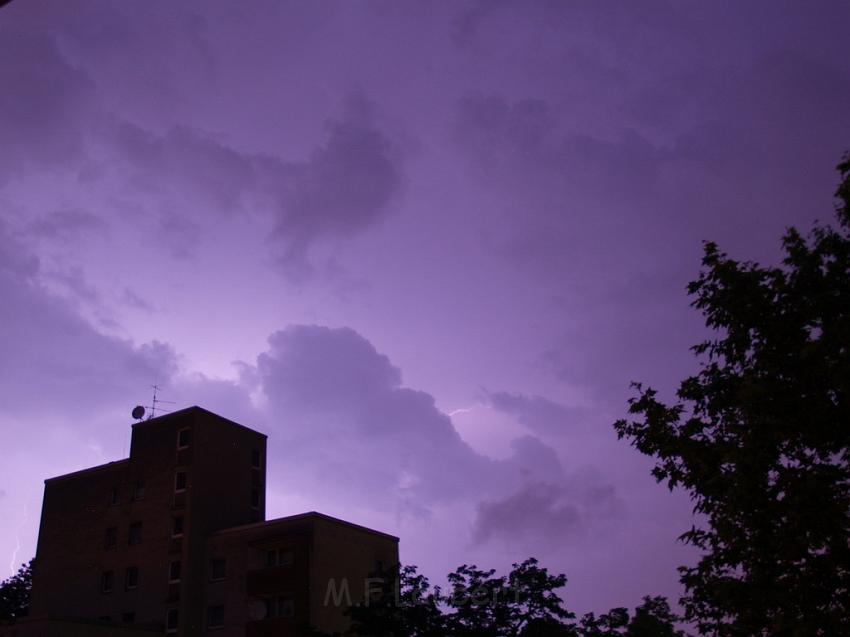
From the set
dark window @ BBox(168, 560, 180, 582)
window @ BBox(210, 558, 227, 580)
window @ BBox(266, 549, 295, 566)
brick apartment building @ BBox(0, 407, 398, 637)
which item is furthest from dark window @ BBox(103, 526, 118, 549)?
window @ BBox(266, 549, 295, 566)

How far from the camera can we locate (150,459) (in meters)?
56.7

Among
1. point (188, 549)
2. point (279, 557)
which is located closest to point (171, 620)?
point (188, 549)

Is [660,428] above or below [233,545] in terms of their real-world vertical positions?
below

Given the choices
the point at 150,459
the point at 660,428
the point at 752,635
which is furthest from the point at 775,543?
the point at 150,459

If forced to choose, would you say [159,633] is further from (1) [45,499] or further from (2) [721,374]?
(2) [721,374]

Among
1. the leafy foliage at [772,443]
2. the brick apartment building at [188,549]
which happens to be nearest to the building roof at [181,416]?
the brick apartment building at [188,549]

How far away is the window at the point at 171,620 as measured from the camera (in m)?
50.4

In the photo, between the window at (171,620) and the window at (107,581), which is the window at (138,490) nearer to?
the window at (107,581)

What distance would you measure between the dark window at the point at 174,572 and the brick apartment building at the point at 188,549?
8 centimetres

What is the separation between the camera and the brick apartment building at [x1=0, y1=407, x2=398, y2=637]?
1861 inches

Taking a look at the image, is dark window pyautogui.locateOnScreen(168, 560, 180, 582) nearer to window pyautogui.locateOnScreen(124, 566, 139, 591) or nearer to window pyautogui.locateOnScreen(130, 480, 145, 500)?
window pyautogui.locateOnScreen(124, 566, 139, 591)

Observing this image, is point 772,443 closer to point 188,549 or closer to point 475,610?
point 475,610

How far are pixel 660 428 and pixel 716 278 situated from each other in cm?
333

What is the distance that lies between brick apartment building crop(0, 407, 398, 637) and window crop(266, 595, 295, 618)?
0.05m
